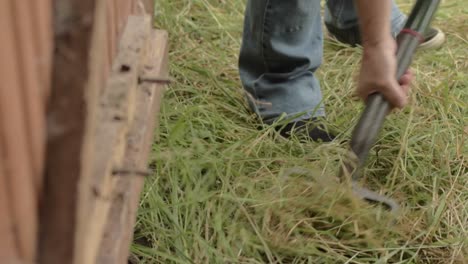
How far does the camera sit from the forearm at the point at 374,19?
1.40 meters

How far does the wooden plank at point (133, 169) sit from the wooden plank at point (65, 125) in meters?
0.20

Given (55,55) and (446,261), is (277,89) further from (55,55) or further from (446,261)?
(55,55)

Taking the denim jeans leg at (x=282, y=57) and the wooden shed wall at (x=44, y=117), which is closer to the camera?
the wooden shed wall at (x=44, y=117)

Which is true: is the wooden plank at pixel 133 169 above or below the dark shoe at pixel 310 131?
above

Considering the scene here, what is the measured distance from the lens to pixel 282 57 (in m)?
1.92

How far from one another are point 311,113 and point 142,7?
508 mm

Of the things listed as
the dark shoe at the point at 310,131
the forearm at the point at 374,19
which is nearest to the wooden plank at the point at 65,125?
the forearm at the point at 374,19

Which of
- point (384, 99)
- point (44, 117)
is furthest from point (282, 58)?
point (44, 117)

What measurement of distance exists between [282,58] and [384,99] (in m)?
0.48

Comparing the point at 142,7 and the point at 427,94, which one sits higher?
the point at 142,7

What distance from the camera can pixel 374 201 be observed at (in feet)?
5.02

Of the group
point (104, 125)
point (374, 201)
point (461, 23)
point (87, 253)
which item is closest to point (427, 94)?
point (374, 201)

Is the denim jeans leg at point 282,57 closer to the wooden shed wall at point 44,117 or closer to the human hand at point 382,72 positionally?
the human hand at point 382,72

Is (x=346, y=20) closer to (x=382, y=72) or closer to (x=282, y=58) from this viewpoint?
(x=282, y=58)
